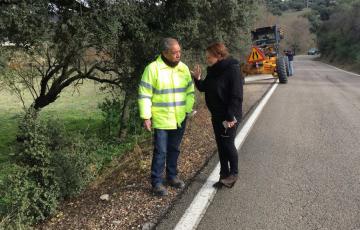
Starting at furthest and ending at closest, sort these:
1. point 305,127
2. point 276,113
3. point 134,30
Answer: point 276,113 < point 305,127 < point 134,30

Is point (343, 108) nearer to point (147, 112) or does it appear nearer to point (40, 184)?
point (147, 112)

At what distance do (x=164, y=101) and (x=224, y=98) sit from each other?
2.32ft

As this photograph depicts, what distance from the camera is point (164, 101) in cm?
478

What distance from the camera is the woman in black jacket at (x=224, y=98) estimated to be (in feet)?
15.7

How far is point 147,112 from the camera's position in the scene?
463cm

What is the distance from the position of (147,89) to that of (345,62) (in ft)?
134

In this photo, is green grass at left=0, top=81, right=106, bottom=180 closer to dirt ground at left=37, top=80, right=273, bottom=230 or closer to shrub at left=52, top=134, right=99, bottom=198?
dirt ground at left=37, top=80, right=273, bottom=230

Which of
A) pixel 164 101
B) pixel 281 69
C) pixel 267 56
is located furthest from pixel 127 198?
pixel 267 56

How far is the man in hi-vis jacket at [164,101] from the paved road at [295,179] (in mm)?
779

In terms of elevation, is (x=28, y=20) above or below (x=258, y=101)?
above

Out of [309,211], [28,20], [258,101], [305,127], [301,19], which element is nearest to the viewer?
[309,211]

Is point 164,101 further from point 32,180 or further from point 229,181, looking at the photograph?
Answer: point 32,180

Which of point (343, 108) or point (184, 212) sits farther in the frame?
point (343, 108)

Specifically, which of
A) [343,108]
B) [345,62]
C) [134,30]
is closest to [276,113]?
[343,108]
